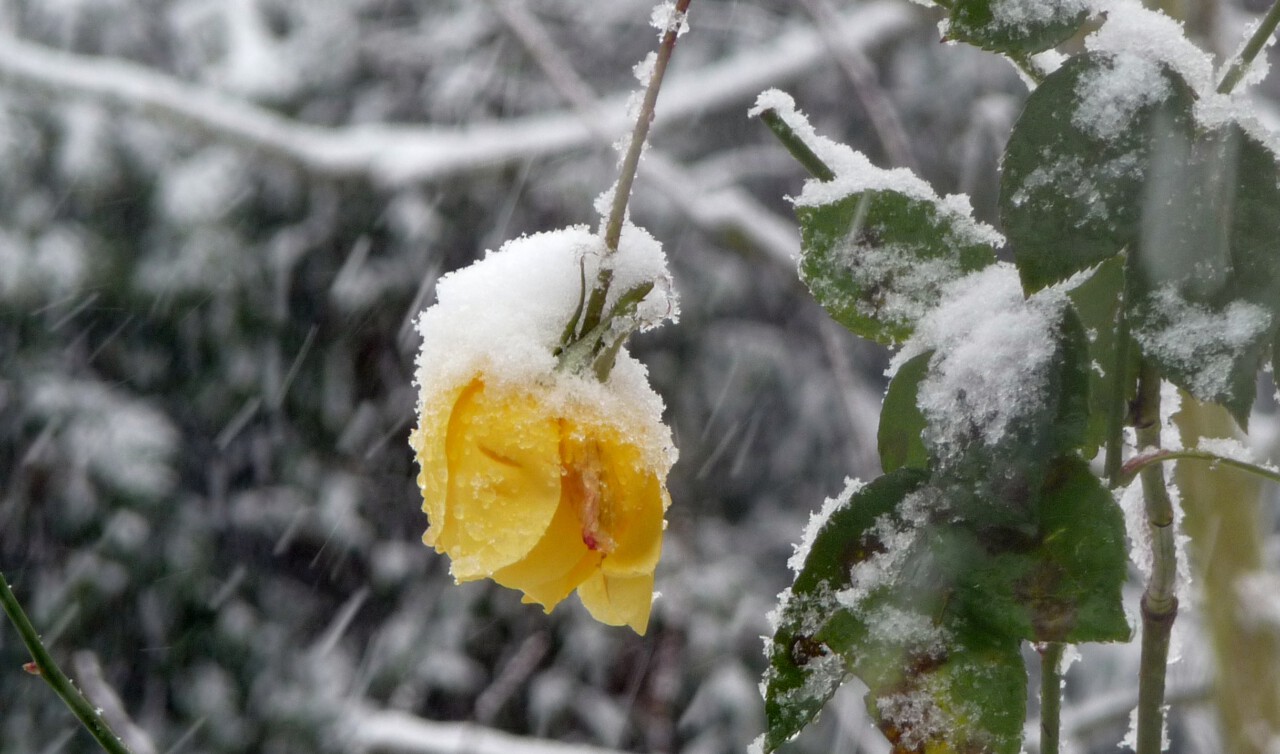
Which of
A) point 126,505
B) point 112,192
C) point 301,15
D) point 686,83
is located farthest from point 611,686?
point 301,15

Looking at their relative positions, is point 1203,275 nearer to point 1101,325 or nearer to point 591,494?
point 1101,325

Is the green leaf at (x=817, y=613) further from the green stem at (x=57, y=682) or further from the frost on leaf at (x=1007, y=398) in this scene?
the green stem at (x=57, y=682)

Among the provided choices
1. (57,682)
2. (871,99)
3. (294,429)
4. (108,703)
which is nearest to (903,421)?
(57,682)

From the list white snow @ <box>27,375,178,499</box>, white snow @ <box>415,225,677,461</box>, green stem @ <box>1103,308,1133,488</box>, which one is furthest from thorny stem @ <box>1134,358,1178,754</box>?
white snow @ <box>27,375,178,499</box>

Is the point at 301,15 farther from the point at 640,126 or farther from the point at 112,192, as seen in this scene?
the point at 640,126

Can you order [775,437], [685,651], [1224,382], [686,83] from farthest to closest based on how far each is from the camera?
[775,437] → [685,651] → [686,83] → [1224,382]
